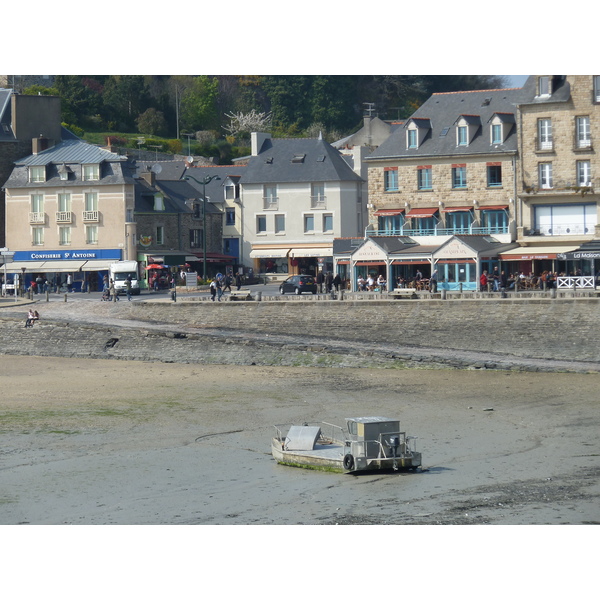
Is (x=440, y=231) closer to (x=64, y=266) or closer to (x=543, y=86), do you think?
(x=543, y=86)

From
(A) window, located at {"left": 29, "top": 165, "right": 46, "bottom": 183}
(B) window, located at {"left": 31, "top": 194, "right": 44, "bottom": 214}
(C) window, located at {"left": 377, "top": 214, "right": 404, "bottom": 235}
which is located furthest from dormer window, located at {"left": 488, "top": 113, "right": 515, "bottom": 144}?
(B) window, located at {"left": 31, "top": 194, "right": 44, "bottom": 214}

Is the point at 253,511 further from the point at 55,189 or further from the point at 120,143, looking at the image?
the point at 120,143

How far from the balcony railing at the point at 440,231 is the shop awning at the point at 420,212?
0.69 m

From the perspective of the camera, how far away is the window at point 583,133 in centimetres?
5076

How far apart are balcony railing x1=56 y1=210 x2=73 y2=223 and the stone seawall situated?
1636 cm

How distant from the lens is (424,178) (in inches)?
2221

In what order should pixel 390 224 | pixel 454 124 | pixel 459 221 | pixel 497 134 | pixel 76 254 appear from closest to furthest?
pixel 497 134 → pixel 459 221 → pixel 454 124 → pixel 390 224 → pixel 76 254

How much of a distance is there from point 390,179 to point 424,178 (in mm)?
1887

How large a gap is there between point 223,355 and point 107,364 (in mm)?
4203

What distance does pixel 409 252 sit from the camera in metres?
52.5

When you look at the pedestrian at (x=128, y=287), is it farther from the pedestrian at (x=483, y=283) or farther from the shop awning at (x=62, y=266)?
the pedestrian at (x=483, y=283)

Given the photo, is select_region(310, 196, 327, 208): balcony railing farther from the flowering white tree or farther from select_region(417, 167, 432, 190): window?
the flowering white tree

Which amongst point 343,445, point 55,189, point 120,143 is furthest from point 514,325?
point 120,143

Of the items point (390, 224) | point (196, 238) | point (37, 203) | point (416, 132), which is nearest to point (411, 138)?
point (416, 132)
